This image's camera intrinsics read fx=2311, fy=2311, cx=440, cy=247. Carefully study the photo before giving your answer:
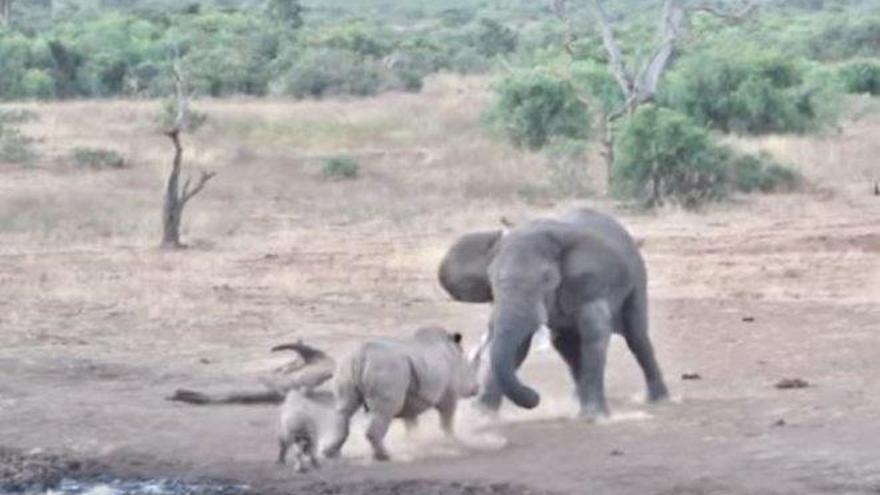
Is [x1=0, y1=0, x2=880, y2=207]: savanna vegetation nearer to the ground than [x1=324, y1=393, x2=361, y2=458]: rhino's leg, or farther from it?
nearer to the ground

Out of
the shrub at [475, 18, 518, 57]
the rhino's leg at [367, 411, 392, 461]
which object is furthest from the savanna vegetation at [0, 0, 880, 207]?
the rhino's leg at [367, 411, 392, 461]

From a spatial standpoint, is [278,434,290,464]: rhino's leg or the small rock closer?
[278,434,290,464]: rhino's leg

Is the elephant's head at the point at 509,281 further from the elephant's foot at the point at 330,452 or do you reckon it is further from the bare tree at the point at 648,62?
the bare tree at the point at 648,62

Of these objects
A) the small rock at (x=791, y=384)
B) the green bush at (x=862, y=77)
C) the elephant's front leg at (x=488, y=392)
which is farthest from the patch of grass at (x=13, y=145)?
the green bush at (x=862, y=77)

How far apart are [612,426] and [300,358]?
2.64m

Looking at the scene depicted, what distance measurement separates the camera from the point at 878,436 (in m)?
13.1

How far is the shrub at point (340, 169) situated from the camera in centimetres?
3466

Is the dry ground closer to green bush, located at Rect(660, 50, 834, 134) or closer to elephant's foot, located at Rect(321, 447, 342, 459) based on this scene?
elephant's foot, located at Rect(321, 447, 342, 459)

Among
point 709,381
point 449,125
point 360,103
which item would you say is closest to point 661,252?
point 709,381

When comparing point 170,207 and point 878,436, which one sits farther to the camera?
point 170,207

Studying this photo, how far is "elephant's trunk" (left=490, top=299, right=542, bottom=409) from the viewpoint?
41.9 feet

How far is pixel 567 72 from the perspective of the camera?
1662 inches

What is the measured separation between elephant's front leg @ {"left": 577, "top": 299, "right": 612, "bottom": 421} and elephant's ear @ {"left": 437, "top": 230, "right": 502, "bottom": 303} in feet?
2.12

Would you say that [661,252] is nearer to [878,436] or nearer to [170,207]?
[170,207]
